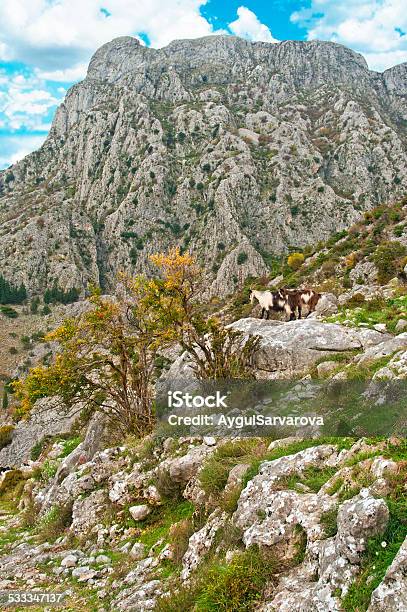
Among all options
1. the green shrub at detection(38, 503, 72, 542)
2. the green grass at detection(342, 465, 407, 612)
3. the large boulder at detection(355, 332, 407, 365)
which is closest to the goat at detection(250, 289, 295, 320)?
the large boulder at detection(355, 332, 407, 365)

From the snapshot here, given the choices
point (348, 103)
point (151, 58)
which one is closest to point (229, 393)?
point (348, 103)

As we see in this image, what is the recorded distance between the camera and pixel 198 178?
128m

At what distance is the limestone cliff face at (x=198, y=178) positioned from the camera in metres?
Answer: 118

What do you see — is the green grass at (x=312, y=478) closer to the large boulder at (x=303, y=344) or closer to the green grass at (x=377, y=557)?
the green grass at (x=377, y=557)

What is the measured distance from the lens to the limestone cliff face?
11788 cm

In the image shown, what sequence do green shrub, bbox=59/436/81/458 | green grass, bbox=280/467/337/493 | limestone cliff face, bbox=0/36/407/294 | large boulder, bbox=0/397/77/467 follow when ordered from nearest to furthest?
green grass, bbox=280/467/337/493
green shrub, bbox=59/436/81/458
large boulder, bbox=0/397/77/467
limestone cliff face, bbox=0/36/407/294

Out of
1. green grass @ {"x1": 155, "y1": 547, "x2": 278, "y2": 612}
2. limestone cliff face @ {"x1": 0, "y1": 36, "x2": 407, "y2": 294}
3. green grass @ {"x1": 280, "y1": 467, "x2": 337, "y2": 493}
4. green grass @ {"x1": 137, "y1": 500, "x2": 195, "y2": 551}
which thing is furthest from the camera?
limestone cliff face @ {"x1": 0, "y1": 36, "x2": 407, "y2": 294}

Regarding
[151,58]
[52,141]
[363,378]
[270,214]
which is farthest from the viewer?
[151,58]

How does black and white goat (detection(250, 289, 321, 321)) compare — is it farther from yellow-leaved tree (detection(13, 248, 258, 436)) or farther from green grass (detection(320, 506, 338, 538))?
green grass (detection(320, 506, 338, 538))

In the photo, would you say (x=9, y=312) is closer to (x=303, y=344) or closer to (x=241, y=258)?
(x=241, y=258)

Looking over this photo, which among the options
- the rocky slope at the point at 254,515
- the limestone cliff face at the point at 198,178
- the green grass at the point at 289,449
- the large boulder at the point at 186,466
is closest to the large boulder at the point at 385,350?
the rocky slope at the point at 254,515

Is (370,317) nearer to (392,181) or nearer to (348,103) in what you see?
(392,181)

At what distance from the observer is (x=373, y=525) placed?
475cm

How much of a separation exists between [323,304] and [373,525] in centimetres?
1627
